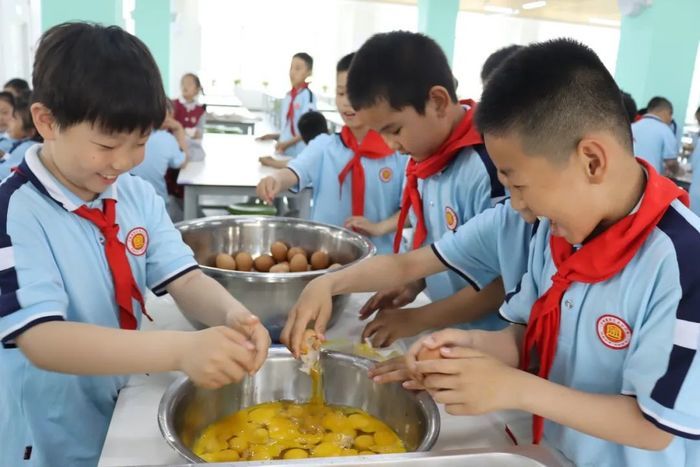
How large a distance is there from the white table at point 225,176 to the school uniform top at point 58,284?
192 cm

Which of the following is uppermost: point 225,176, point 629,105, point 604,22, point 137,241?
point 604,22

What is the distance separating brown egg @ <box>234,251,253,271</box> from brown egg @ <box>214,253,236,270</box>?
0.05 ft

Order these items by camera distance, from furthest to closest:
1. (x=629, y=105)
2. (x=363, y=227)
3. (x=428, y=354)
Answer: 1. (x=629, y=105)
2. (x=363, y=227)
3. (x=428, y=354)

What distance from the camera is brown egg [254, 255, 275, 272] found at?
5.02 feet

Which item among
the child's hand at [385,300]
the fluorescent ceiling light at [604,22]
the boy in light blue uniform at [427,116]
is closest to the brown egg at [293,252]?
the child's hand at [385,300]

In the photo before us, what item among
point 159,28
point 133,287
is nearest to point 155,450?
point 133,287

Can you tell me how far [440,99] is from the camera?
132 cm

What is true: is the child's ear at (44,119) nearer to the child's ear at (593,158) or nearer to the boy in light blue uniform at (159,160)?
the child's ear at (593,158)

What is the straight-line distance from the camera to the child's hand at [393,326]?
124 centimetres

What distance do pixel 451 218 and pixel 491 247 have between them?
0.21 meters

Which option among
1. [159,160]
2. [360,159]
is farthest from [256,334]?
[159,160]

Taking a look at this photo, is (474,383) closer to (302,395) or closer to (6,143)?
(302,395)

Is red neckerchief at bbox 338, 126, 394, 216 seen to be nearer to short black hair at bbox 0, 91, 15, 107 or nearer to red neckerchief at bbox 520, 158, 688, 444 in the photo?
red neckerchief at bbox 520, 158, 688, 444

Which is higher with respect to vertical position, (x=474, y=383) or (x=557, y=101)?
(x=557, y=101)
